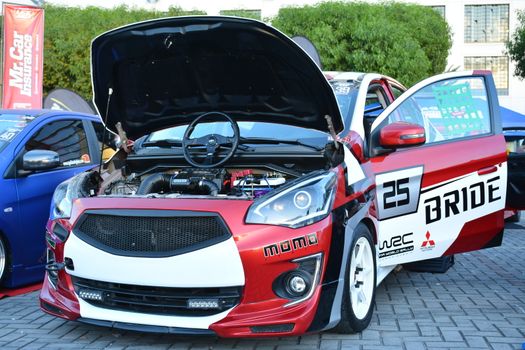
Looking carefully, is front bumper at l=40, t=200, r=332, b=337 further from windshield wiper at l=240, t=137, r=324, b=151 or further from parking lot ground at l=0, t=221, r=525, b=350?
windshield wiper at l=240, t=137, r=324, b=151

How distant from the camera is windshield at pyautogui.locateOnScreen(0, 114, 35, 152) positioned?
5.86m

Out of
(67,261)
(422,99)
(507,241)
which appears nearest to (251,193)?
(67,261)

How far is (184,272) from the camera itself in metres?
3.83

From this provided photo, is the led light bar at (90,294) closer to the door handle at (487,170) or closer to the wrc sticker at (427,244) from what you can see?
the wrc sticker at (427,244)

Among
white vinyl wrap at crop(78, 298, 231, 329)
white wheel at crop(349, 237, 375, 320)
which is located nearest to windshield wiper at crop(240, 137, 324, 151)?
white wheel at crop(349, 237, 375, 320)

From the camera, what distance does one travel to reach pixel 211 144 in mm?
4863

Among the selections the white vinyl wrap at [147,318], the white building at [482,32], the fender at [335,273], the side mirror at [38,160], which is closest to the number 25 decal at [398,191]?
the fender at [335,273]

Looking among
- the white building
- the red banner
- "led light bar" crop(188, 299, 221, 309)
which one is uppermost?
the white building

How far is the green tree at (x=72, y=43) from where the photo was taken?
34.4 meters

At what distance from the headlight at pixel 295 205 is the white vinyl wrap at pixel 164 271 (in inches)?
10.3

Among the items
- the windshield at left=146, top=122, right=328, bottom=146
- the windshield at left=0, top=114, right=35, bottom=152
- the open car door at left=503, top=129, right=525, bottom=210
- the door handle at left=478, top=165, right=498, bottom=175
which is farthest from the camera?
the open car door at left=503, top=129, right=525, bottom=210

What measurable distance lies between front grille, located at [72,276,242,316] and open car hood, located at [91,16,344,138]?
1513 millimetres

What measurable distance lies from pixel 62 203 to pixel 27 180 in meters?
1.47

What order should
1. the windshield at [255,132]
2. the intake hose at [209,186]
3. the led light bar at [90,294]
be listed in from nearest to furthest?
the led light bar at [90,294] < the intake hose at [209,186] < the windshield at [255,132]
